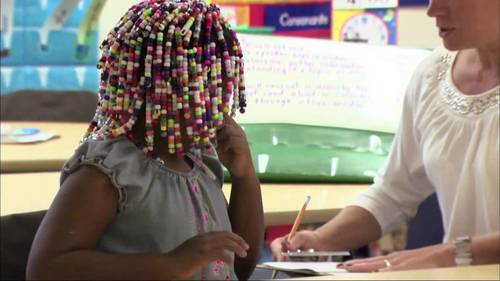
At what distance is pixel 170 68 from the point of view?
92 centimetres

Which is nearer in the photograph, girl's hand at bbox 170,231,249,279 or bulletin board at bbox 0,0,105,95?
girl's hand at bbox 170,231,249,279

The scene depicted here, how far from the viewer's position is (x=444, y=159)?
1.77 metres

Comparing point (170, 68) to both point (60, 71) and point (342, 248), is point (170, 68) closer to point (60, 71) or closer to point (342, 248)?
point (342, 248)

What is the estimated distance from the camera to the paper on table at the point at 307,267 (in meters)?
1.38

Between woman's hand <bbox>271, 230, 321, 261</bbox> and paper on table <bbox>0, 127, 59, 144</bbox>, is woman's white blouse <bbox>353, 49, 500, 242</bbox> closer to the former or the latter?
woman's hand <bbox>271, 230, 321, 261</bbox>

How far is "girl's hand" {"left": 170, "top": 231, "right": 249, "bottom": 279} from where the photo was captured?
2.97 ft

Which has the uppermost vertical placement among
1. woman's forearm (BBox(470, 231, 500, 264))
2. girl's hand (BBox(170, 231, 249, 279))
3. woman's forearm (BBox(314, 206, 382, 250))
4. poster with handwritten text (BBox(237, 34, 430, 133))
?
poster with handwritten text (BBox(237, 34, 430, 133))

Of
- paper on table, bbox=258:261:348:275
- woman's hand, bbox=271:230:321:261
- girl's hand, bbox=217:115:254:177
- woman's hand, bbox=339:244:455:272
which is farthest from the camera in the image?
woman's hand, bbox=271:230:321:261

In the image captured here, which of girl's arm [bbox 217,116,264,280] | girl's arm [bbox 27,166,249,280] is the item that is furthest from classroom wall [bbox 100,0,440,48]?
girl's arm [bbox 27,166,249,280]

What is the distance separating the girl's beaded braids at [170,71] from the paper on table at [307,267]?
48cm

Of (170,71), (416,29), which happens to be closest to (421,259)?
(416,29)

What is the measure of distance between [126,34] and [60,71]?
127 inches

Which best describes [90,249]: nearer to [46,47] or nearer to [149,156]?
[149,156]

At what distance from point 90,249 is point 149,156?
0.13 m
